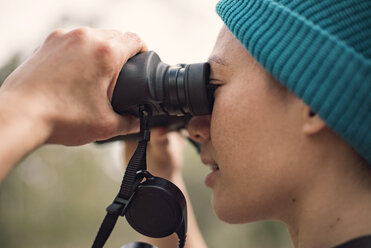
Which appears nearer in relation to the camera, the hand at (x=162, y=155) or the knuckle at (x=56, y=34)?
the knuckle at (x=56, y=34)

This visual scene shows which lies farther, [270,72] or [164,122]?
[164,122]

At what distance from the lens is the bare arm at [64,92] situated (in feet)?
3.73

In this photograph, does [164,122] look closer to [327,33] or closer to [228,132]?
[228,132]

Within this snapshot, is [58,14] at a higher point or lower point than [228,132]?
lower

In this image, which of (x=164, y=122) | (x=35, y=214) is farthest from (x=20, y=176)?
(x=164, y=122)

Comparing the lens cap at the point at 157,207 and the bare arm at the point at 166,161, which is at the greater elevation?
the lens cap at the point at 157,207

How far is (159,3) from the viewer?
31.0ft

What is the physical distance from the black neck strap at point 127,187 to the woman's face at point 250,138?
0.21 metres

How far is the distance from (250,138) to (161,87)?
295 mm

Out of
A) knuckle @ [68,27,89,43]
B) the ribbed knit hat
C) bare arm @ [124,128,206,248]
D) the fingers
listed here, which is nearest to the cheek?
the ribbed knit hat

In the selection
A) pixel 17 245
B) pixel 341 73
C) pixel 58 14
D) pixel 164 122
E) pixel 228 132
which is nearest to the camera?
pixel 341 73

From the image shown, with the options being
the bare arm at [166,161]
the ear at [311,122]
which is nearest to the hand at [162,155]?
the bare arm at [166,161]

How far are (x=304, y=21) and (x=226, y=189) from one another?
0.53m

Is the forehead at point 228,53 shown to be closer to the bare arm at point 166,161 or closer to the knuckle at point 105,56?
the knuckle at point 105,56
